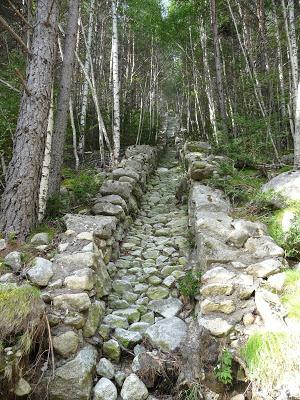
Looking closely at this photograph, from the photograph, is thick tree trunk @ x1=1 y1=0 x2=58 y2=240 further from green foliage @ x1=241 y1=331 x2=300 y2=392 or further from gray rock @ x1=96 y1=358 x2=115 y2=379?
green foliage @ x1=241 y1=331 x2=300 y2=392

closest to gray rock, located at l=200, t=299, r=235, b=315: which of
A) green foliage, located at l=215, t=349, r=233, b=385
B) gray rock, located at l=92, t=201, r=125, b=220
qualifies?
green foliage, located at l=215, t=349, r=233, b=385

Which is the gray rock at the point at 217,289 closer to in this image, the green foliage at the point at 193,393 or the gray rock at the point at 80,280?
the green foliage at the point at 193,393

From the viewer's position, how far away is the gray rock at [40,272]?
10.5 ft

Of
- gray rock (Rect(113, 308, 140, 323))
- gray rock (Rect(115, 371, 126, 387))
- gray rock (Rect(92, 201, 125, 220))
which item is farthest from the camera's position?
gray rock (Rect(92, 201, 125, 220))

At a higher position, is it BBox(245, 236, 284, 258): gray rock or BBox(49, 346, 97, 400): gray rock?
BBox(245, 236, 284, 258): gray rock

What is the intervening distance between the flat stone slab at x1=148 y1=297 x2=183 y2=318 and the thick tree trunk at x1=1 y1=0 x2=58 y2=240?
1.89 meters

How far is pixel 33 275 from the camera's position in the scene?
3244 mm

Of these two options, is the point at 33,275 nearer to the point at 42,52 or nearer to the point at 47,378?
the point at 47,378

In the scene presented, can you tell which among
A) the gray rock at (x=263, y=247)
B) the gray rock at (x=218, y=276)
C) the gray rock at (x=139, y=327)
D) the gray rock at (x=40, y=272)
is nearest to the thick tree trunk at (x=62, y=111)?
the gray rock at (x=40, y=272)

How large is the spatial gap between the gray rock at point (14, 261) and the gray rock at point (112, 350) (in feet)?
4.00

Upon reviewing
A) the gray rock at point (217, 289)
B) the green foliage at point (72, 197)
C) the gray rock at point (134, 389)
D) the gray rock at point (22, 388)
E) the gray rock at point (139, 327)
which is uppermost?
the green foliage at point (72, 197)

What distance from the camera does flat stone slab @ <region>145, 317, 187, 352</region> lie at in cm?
306

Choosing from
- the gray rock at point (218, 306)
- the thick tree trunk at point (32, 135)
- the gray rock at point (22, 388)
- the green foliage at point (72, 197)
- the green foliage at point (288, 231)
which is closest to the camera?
the gray rock at point (22, 388)

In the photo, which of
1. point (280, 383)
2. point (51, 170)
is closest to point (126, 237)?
point (51, 170)
